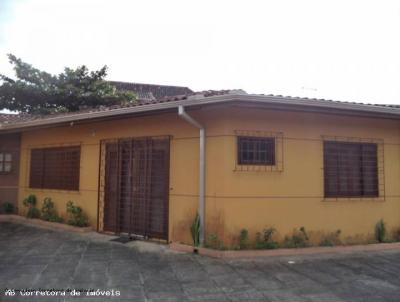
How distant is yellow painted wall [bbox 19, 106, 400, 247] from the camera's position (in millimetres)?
5734

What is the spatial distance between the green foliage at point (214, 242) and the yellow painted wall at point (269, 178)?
0.10m

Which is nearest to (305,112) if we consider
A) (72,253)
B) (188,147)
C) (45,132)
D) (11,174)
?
(188,147)

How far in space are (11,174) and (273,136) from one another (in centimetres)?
798

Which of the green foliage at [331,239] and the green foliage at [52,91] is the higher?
the green foliage at [52,91]

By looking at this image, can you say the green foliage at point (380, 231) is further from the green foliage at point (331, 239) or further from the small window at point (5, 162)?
the small window at point (5, 162)

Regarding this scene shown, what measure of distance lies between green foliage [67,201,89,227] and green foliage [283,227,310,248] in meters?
4.75

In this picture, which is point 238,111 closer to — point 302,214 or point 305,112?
point 305,112

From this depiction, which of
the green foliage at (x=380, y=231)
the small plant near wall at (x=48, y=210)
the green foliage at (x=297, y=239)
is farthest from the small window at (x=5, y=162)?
the green foliage at (x=380, y=231)

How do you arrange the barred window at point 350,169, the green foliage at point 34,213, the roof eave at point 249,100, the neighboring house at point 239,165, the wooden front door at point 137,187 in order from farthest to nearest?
1. the green foliage at point 34,213
2. the wooden front door at point 137,187
3. the barred window at point 350,169
4. the neighboring house at point 239,165
5. the roof eave at point 249,100

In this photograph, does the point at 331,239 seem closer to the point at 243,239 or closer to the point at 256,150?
the point at 243,239

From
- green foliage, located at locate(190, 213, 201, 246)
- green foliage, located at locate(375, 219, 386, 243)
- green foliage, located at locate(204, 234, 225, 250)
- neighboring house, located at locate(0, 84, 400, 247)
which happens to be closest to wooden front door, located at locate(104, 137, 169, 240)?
neighboring house, located at locate(0, 84, 400, 247)

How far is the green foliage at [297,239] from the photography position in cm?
578

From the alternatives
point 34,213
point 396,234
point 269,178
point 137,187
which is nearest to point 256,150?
point 269,178

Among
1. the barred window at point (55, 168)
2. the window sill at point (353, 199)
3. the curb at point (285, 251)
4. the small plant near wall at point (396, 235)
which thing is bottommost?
the curb at point (285, 251)
